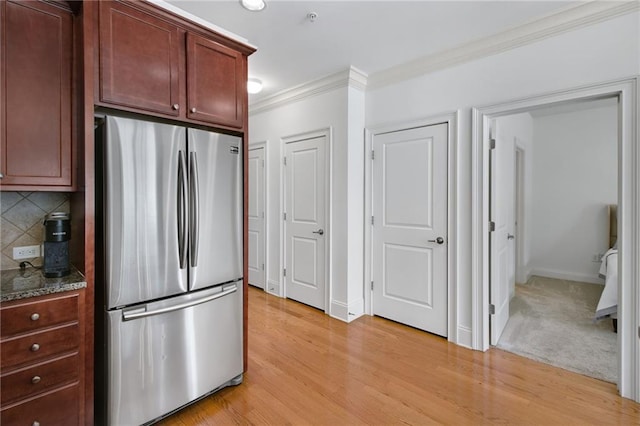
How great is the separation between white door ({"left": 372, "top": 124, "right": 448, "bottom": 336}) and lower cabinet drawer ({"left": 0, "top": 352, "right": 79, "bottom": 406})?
2654 mm

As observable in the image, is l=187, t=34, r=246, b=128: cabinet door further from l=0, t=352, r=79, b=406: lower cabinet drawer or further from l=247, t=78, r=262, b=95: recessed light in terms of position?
l=0, t=352, r=79, b=406: lower cabinet drawer

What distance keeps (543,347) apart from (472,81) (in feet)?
8.00

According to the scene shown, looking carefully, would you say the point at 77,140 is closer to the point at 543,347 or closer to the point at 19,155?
the point at 19,155

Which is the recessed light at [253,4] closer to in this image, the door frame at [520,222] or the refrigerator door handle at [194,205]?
the refrigerator door handle at [194,205]

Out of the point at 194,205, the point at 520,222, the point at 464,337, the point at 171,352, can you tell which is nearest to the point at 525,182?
the point at 520,222

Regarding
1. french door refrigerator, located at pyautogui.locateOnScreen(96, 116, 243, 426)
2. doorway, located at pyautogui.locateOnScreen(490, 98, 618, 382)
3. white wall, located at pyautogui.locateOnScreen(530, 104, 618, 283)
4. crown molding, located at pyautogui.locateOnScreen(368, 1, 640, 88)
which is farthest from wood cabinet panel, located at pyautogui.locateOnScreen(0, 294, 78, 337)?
white wall, located at pyautogui.locateOnScreen(530, 104, 618, 283)

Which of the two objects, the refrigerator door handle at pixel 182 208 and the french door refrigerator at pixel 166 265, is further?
the refrigerator door handle at pixel 182 208

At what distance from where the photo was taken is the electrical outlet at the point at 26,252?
1772 mm

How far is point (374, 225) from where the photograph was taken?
3393mm

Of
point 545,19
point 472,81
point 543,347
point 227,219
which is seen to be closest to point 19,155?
point 227,219

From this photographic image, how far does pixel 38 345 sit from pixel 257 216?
306 cm

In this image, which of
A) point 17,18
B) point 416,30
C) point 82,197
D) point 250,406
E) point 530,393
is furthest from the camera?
point 416,30

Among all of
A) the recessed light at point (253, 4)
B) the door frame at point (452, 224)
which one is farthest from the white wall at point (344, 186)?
the recessed light at point (253, 4)

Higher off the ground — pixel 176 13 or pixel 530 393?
pixel 176 13
